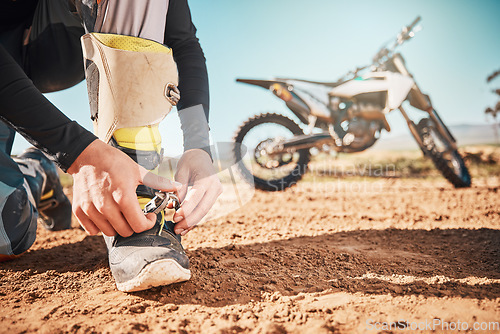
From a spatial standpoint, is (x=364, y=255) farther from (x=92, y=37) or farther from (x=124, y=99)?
(x=92, y=37)

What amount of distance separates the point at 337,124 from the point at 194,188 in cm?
278

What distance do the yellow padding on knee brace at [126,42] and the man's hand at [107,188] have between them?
0.29 m

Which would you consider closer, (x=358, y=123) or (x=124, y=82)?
(x=124, y=82)

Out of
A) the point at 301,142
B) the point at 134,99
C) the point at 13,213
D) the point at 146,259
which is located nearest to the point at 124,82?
the point at 134,99

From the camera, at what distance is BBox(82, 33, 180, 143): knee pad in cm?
71

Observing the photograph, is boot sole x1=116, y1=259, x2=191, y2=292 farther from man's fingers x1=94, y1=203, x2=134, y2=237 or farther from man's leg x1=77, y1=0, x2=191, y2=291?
man's fingers x1=94, y1=203, x2=134, y2=237

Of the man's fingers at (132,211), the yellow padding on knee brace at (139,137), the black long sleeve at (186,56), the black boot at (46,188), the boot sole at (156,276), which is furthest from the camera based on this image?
the black boot at (46,188)

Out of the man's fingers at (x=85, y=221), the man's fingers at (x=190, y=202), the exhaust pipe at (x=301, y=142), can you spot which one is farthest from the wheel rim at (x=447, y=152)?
the man's fingers at (x=85, y=221)

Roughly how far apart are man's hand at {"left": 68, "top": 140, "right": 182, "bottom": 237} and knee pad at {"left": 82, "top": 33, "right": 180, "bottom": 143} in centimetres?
15

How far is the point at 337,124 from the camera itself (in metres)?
3.21

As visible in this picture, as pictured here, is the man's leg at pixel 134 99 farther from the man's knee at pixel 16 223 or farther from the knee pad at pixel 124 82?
the man's knee at pixel 16 223

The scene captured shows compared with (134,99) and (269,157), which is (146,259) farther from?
(269,157)

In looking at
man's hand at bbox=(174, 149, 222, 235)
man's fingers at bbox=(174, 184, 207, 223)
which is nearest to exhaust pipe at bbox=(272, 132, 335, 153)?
man's hand at bbox=(174, 149, 222, 235)

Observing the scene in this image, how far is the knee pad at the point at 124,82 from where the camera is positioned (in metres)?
0.71
